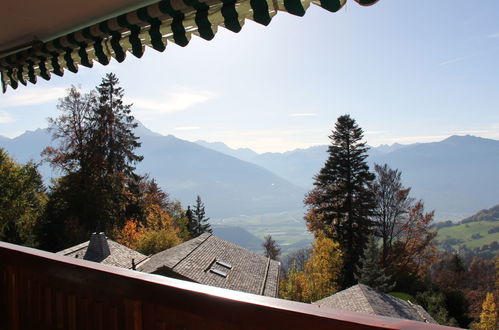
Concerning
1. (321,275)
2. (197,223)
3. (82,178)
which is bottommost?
(321,275)

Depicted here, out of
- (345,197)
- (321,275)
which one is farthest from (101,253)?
(345,197)

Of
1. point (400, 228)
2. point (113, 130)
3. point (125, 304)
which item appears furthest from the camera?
point (400, 228)

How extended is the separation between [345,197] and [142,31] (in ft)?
81.2

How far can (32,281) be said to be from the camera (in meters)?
1.99

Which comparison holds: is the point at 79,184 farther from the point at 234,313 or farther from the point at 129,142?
the point at 234,313

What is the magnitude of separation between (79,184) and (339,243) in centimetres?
1803

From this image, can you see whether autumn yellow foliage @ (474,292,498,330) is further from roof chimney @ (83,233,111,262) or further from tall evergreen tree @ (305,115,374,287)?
roof chimney @ (83,233,111,262)

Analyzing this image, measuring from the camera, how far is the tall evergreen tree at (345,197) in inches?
957

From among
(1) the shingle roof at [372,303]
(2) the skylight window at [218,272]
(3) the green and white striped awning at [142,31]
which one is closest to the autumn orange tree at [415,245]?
(1) the shingle roof at [372,303]

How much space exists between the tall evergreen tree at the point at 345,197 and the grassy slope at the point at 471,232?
5709 centimetres

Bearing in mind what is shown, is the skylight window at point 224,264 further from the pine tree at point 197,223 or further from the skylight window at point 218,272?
→ the pine tree at point 197,223

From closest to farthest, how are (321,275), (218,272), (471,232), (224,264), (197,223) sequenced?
(218,272), (224,264), (321,275), (197,223), (471,232)

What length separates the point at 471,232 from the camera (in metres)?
76.5

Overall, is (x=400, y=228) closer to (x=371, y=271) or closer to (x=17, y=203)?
(x=371, y=271)
